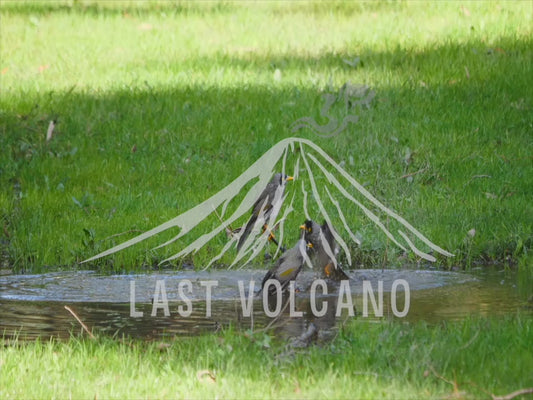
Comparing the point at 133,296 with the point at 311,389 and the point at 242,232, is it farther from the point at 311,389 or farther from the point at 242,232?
the point at 311,389

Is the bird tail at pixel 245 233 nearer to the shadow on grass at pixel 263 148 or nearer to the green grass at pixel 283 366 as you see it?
the shadow on grass at pixel 263 148

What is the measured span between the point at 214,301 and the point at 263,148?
3559mm

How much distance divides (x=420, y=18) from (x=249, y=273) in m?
7.65

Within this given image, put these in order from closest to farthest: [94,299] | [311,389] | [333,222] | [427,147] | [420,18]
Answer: [311,389] < [94,299] < [333,222] < [427,147] < [420,18]

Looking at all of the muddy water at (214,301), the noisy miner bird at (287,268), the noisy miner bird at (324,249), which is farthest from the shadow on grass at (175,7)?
the noisy miner bird at (287,268)

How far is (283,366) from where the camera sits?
4.61 meters

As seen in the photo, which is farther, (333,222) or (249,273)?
(333,222)

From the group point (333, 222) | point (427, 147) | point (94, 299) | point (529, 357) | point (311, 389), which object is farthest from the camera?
point (427, 147)

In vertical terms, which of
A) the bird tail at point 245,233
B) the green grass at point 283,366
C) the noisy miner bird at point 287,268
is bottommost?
Result: the green grass at point 283,366

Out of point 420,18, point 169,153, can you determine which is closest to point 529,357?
point 169,153

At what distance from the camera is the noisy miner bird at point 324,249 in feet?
22.6

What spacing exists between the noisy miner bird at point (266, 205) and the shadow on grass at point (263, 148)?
2.72ft

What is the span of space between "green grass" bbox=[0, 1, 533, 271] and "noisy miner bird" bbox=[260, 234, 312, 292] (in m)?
1.09

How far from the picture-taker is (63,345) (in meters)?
5.02
